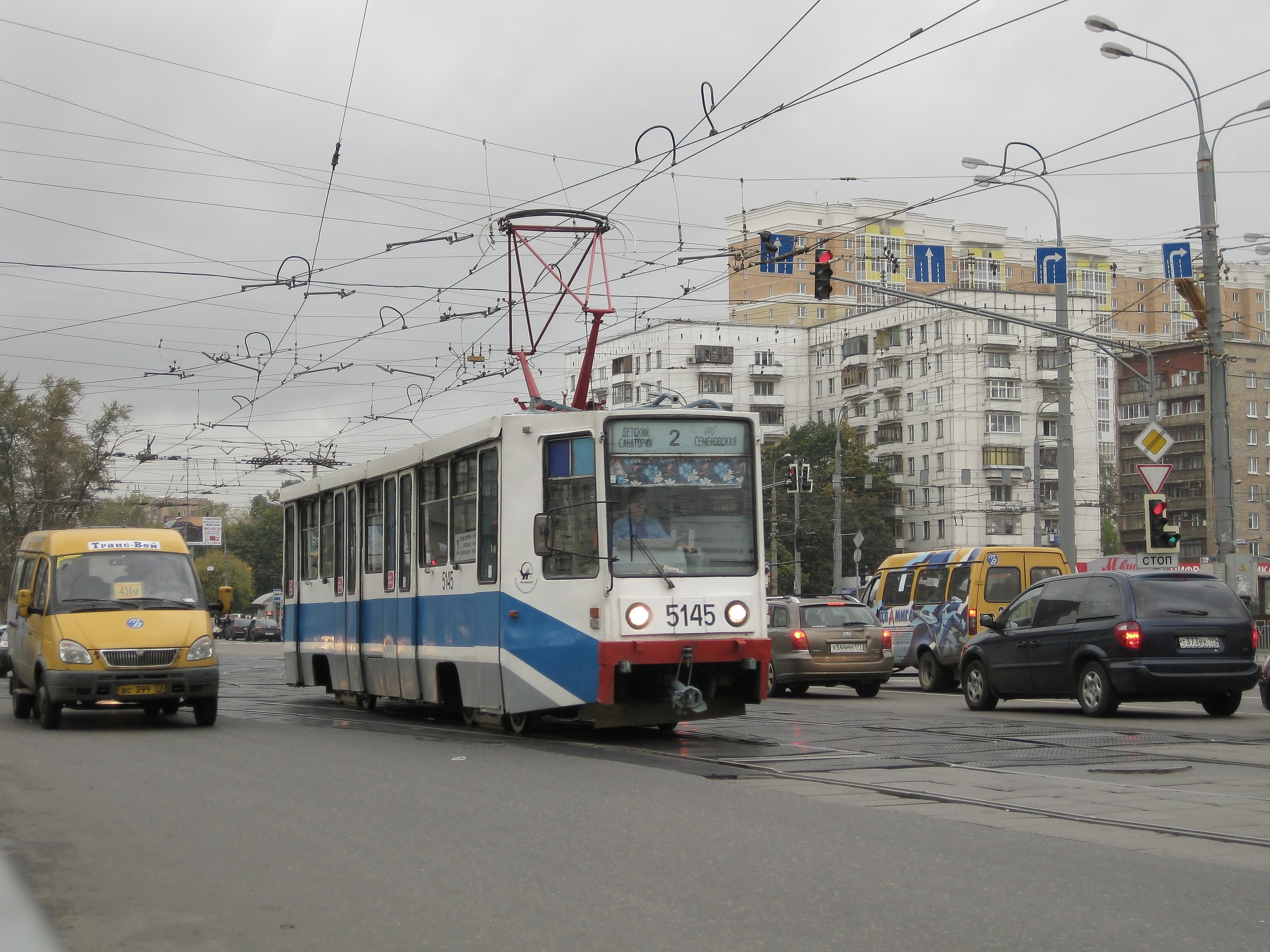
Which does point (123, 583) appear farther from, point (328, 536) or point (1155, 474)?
point (1155, 474)

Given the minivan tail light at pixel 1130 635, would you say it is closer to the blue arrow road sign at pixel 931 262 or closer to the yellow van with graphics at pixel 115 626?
the yellow van with graphics at pixel 115 626

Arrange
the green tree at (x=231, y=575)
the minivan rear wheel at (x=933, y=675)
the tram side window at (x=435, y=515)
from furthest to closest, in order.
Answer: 1. the green tree at (x=231, y=575)
2. the minivan rear wheel at (x=933, y=675)
3. the tram side window at (x=435, y=515)

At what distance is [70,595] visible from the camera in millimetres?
16828

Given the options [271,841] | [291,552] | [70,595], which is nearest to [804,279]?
[291,552]

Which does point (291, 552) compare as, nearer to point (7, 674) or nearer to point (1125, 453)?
point (7, 674)

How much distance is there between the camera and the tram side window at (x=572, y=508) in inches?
537

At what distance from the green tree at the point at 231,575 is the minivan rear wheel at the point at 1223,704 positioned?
321ft

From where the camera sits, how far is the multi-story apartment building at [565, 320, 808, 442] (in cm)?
8619

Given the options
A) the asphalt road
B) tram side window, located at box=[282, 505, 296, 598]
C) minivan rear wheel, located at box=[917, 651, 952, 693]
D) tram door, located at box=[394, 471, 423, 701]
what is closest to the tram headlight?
the asphalt road

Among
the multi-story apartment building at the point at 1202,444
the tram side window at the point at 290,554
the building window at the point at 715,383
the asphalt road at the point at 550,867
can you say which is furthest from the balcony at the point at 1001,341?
the asphalt road at the point at 550,867

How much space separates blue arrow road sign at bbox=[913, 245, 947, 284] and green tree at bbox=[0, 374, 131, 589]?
48.2 m

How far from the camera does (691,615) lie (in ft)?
44.4

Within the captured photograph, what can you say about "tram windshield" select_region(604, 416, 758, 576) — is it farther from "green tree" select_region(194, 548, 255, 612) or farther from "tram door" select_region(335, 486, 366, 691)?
"green tree" select_region(194, 548, 255, 612)

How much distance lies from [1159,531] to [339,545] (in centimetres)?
1303
